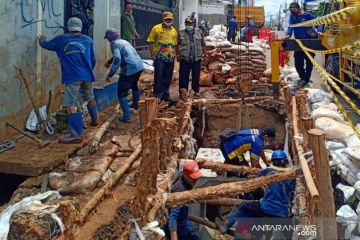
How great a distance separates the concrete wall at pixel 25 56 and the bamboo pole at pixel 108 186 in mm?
1542

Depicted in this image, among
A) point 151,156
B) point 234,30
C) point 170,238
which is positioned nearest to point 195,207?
point 170,238

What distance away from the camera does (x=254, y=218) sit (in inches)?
171

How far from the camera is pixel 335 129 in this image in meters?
5.80

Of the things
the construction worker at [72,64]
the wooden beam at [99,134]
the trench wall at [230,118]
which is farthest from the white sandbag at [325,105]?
the construction worker at [72,64]

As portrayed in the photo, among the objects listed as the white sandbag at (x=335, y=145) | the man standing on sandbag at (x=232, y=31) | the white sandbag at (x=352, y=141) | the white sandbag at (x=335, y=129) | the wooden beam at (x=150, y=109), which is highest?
the man standing on sandbag at (x=232, y=31)

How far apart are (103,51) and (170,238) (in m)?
4.86

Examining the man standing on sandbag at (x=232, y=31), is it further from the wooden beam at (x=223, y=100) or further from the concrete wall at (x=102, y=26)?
the wooden beam at (x=223, y=100)

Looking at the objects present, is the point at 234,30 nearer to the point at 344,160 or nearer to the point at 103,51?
the point at 103,51

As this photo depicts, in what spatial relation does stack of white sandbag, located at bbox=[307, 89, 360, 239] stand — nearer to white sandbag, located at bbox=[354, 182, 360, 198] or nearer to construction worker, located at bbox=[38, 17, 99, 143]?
white sandbag, located at bbox=[354, 182, 360, 198]

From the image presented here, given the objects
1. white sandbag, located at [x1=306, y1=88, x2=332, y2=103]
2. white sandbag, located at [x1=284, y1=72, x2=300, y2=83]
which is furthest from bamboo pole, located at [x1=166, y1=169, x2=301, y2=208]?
white sandbag, located at [x1=284, y1=72, x2=300, y2=83]

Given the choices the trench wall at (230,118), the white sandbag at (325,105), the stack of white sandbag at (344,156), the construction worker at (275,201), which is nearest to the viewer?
the stack of white sandbag at (344,156)

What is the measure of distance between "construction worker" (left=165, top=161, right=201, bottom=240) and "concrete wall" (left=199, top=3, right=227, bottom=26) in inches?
1039

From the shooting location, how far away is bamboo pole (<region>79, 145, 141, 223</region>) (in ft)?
13.6

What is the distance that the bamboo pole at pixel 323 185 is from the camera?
3066 millimetres
